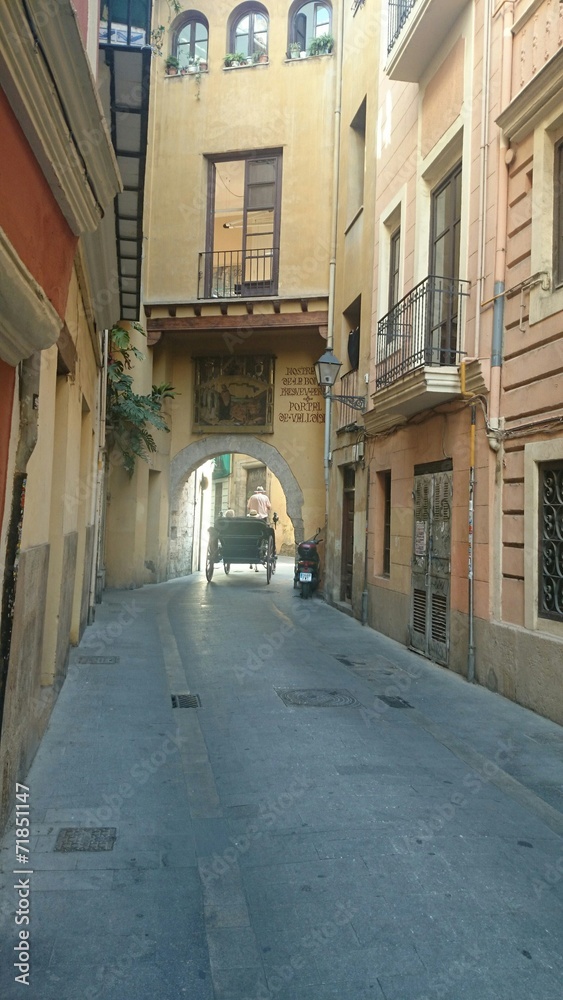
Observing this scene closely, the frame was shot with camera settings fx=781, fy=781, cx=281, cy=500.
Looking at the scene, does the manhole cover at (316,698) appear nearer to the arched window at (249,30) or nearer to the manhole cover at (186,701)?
the manhole cover at (186,701)

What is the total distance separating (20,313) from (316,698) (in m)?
5.08

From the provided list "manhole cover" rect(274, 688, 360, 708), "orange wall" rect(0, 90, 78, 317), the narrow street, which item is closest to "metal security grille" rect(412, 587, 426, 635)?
the narrow street

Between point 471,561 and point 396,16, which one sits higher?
point 396,16

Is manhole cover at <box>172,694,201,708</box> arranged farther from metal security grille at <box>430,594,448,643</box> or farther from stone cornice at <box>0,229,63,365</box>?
stone cornice at <box>0,229,63,365</box>

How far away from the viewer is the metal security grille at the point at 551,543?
6.71 meters

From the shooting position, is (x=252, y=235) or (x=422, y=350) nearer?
(x=422, y=350)

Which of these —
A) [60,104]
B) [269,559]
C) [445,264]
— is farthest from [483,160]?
[269,559]

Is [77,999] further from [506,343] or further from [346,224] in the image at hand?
[346,224]

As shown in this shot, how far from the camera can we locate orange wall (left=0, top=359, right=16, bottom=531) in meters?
3.35

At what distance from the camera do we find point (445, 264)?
10031 millimetres

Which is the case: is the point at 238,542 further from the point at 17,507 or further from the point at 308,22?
the point at 17,507

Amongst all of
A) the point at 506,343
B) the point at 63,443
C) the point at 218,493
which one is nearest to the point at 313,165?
the point at 506,343

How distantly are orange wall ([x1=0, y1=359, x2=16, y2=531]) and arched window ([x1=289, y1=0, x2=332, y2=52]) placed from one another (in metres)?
17.2

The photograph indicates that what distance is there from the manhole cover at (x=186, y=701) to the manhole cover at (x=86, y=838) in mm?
2672
